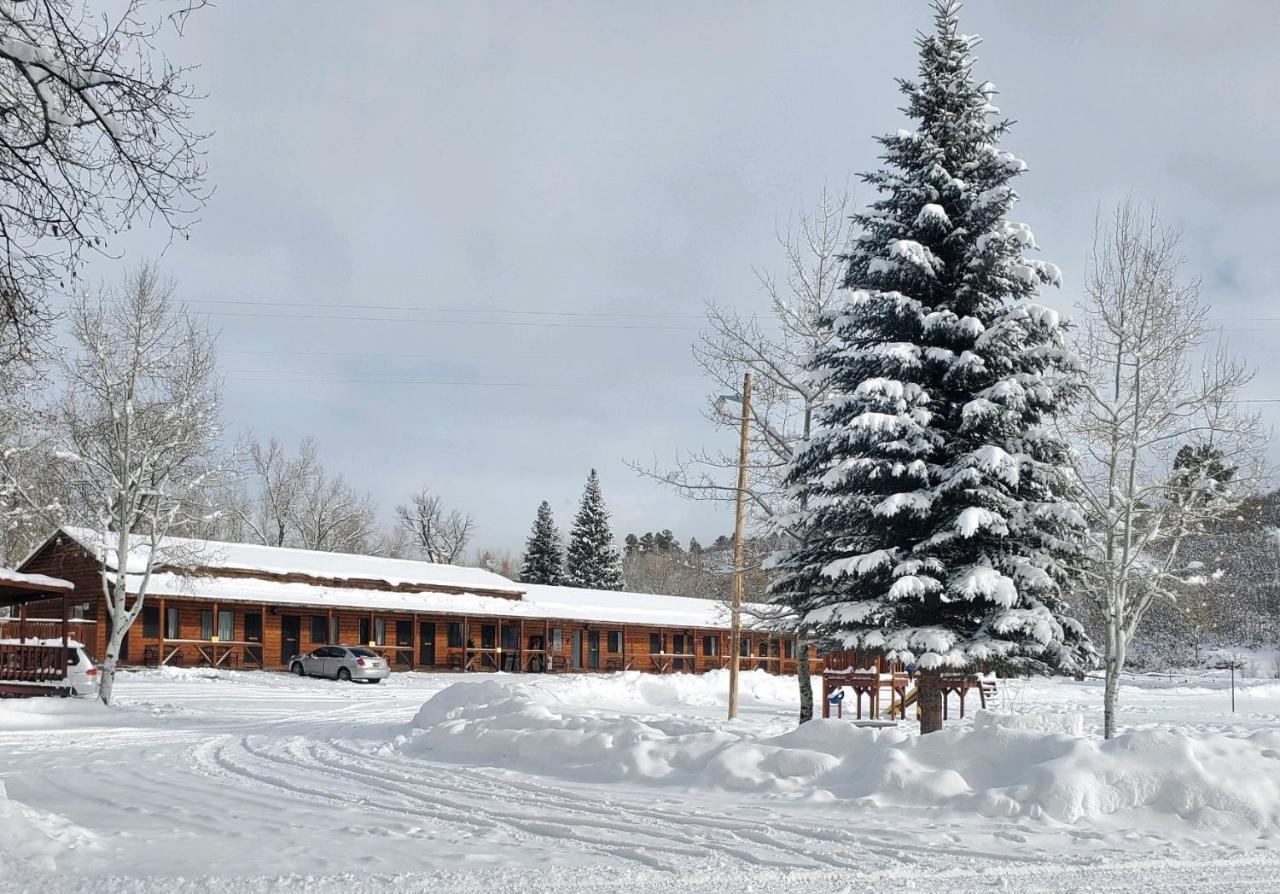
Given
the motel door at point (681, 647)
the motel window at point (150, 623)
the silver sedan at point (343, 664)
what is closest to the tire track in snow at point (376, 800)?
the silver sedan at point (343, 664)

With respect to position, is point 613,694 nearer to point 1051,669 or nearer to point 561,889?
point 1051,669

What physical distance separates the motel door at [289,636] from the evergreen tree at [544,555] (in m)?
33.0

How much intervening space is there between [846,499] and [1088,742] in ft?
21.6

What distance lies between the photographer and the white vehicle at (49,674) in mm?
25250

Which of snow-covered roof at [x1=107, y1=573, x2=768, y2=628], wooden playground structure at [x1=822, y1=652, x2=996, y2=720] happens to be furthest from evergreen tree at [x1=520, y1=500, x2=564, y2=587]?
wooden playground structure at [x1=822, y1=652, x2=996, y2=720]

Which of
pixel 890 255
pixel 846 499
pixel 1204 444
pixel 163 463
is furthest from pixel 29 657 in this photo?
pixel 1204 444

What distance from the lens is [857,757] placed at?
11984 mm

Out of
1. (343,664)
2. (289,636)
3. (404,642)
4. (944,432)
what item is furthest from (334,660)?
(944,432)

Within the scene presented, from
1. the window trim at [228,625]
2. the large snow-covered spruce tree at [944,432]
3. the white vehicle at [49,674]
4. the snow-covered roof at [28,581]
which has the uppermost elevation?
the large snow-covered spruce tree at [944,432]

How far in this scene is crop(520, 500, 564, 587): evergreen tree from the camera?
77500 mm

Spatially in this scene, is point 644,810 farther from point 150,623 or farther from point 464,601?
point 464,601

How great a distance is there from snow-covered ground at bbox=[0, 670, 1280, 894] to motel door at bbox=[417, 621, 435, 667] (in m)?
30.8

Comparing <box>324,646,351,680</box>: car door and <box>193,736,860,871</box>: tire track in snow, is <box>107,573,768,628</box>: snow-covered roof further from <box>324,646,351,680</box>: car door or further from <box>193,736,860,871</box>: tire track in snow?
<box>193,736,860,871</box>: tire track in snow

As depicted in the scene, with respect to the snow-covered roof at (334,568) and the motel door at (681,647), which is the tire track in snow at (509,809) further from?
the motel door at (681,647)
